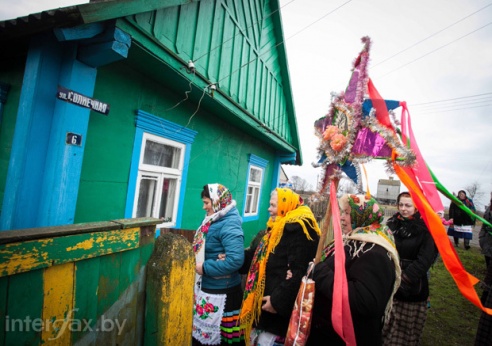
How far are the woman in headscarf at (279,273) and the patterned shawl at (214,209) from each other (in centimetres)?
53

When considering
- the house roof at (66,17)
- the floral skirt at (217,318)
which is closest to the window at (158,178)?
the floral skirt at (217,318)

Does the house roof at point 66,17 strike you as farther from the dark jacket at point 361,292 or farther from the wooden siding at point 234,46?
the dark jacket at point 361,292

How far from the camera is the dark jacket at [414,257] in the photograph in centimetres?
256

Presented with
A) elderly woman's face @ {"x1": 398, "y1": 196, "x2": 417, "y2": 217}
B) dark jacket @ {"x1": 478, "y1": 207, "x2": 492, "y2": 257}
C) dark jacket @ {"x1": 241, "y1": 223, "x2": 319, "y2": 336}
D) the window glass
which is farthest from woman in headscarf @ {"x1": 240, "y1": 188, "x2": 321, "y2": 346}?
dark jacket @ {"x1": 478, "y1": 207, "x2": 492, "y2": 257}

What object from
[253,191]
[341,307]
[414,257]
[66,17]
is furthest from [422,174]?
[253,191]

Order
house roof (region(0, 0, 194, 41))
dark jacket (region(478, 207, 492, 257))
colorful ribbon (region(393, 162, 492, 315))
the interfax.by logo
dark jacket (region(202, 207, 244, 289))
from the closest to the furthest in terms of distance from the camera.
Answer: the interfax.by logo < colorful ribbon (region(393, 162, 492, 315)) < house roof (region(0, 0, 194, 41)) < dark jacket (region(202, 207, 244, 289)) < dark jacket (region(478, 207, 492, 257))

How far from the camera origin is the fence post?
3.94 ft

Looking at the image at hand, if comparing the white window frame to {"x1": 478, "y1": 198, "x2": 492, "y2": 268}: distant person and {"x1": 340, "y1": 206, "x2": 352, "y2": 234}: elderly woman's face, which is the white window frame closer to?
{"x1": 340, "y1": 206, "x2": 352, "y2": 234}: elderly woman's face

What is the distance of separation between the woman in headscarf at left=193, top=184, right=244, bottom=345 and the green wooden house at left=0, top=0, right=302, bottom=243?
0.89 meters

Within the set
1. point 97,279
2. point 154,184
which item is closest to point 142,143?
point 154,184

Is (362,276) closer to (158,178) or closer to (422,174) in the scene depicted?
(422,174)

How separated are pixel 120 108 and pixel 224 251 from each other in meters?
2.15

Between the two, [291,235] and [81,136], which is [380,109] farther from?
[81,136]

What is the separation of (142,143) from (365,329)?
10.4 ft
